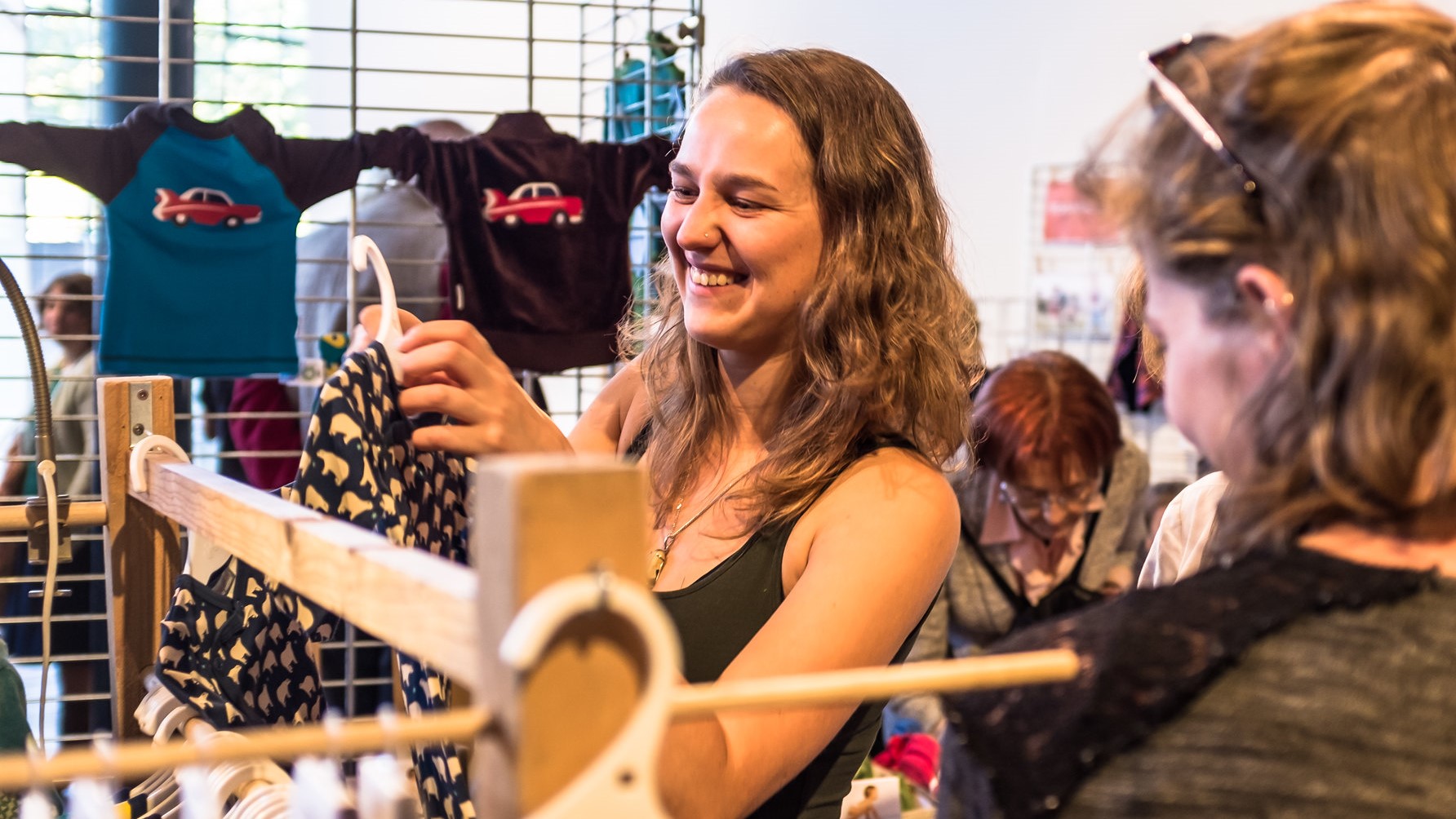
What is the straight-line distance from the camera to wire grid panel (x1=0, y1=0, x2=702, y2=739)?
263 cm

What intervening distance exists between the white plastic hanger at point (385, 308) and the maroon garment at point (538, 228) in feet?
5.21

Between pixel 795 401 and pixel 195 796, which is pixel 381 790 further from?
pixel 795 401

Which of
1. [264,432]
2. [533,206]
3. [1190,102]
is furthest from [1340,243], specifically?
[264,432]

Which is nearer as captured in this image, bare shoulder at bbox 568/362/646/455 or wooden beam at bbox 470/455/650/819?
wooden beam at bbox 470/455/650/819

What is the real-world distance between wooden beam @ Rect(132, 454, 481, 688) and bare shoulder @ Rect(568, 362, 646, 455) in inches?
20.3

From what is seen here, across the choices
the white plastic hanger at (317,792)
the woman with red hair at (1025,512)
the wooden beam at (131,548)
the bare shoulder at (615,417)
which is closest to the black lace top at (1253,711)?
the white plastic hanger at (317,792)

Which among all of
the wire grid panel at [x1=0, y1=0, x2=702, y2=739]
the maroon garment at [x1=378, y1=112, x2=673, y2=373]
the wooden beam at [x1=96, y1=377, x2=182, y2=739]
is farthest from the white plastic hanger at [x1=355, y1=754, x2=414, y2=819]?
the maroon garment at [x1=378, y1=112, x2=673, y2=373]

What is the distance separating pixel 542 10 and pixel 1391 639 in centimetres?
435

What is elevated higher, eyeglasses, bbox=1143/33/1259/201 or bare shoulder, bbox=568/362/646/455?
eyeglasses, bbox=1143/33/1259/201

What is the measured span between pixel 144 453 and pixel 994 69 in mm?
3585

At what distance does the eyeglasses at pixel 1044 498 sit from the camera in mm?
2439

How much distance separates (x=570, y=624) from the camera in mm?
480

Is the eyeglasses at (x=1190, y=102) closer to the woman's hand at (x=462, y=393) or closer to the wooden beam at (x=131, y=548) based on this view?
the woman's hand at (x=462, y=393)

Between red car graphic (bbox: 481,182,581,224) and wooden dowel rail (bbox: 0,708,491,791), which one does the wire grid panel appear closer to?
red car graphic (bbox: 481,182,581,224)
